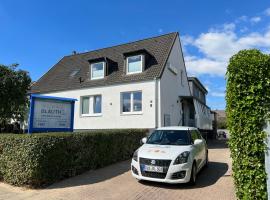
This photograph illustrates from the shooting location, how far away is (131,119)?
65.0ft

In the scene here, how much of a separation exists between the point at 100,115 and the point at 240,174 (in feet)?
54.9

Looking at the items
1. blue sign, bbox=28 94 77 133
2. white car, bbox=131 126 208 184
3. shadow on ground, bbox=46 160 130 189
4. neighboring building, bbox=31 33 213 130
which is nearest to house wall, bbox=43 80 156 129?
neighboring building, bbox=31 33 213 130

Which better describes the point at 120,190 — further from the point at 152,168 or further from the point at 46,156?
the point at 46,156

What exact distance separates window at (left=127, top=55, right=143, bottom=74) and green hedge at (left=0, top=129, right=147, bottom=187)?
1053 cm

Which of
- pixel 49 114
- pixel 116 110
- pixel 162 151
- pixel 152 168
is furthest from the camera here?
pixel 116 110

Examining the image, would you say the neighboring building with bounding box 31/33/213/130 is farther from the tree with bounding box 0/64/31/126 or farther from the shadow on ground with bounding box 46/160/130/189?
the shadow on ground with bounding box 46/160/130/189

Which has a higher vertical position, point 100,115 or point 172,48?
point 172,48

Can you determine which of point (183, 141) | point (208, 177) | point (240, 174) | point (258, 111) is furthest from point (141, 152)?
point (258, 111)

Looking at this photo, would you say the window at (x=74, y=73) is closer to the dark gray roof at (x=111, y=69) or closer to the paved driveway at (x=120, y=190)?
the dark gray roof at (x=111, y=69)

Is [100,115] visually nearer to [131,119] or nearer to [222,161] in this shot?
[131,119]

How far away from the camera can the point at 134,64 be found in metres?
21.0

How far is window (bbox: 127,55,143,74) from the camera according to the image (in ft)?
67.8

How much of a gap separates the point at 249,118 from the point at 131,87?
1518cm

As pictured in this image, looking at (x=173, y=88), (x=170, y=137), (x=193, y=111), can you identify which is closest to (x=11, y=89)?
(x=170, y=137)
